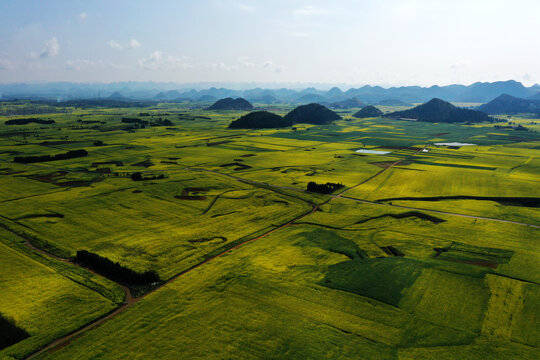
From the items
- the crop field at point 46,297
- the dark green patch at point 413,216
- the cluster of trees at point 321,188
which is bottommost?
the crop field at point 46,297

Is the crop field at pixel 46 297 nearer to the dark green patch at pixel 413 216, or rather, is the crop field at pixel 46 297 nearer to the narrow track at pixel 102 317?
the narrow track at pixel 102 317

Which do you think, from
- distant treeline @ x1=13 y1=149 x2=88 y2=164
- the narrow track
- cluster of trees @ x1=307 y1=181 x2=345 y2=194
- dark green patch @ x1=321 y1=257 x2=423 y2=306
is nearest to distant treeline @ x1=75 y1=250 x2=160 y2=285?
the narrow track

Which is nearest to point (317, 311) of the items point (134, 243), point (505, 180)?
point (134, 243)

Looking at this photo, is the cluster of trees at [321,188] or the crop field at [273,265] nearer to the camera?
the crop field at [273,265]

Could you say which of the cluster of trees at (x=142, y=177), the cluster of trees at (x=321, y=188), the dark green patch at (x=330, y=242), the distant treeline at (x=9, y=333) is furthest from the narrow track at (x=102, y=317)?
the cluster of trees at (x=142, y=177)

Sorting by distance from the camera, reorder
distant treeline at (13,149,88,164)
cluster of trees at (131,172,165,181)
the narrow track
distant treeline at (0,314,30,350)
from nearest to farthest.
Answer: the narrow track < distant treeline at (0,314,30,350) < cluster of trees at (131,172,165,181) < distant treeline at (13,149,88,164)

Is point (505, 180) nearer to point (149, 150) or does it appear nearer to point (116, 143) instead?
point (149, 150)

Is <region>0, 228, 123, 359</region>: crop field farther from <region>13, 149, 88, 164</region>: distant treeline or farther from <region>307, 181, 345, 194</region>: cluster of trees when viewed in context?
<region>13, 149, 88, 164</region>: distant treeline
